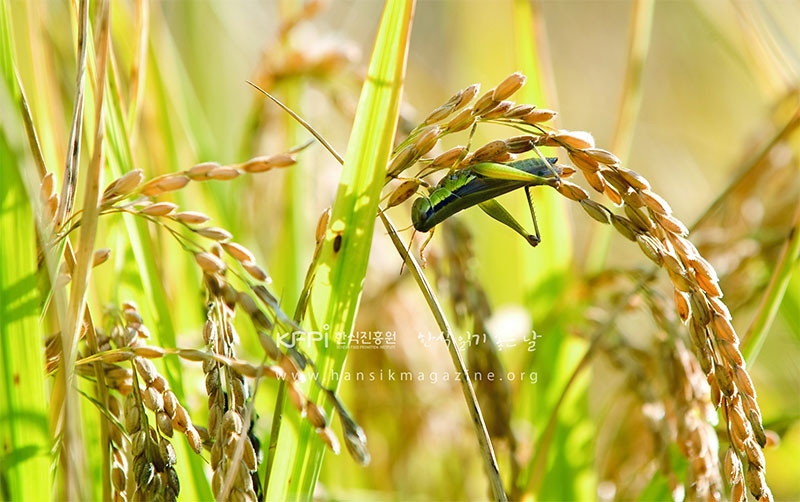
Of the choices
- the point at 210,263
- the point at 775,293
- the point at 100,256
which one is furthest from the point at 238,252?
the point at 775,293

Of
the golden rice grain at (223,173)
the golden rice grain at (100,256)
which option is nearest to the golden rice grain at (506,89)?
the golden rice grain at (223,173)

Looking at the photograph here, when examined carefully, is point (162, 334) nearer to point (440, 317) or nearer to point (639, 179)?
point (440, 317)

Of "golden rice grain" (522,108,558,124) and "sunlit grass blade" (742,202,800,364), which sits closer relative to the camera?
"golden rice grain" (522,108,558,124)

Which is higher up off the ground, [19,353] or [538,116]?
[538,116]

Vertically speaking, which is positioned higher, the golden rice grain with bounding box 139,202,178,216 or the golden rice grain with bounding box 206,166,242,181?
Result: the golden rice grain with bounding box 206,166,242,181

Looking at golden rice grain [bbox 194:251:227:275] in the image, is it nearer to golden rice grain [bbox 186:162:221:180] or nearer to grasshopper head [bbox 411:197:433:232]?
golden rice grain [bbox 186:162:221:180]

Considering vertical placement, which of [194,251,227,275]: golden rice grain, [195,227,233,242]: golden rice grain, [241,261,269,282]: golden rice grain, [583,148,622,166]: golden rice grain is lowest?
[241,261,269,282]: golden rice grain

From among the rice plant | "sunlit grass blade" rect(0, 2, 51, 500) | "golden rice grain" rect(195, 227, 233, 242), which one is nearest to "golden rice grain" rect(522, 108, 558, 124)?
the rice plant

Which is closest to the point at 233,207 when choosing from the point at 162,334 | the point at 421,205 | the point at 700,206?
the point at 162,334

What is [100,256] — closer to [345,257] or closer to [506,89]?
[345,257]

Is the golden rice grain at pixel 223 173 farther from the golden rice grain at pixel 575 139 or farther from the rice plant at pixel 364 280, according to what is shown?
the golden rice grain at pixel 575 139
